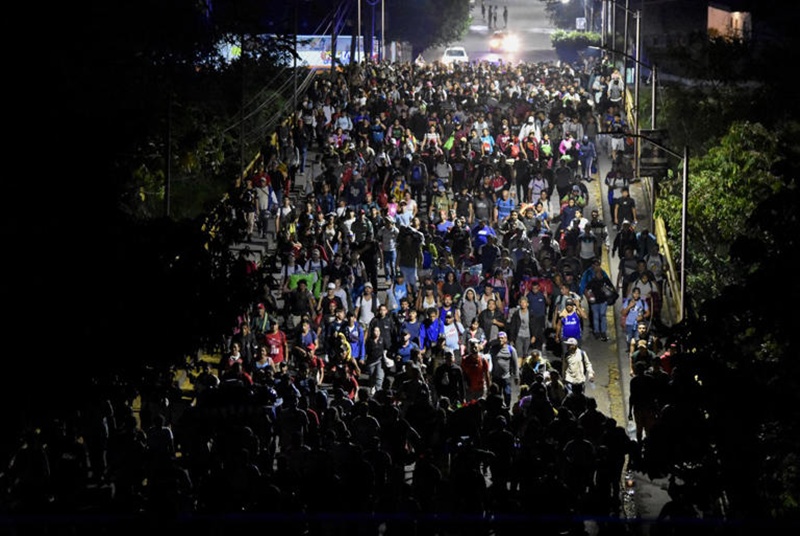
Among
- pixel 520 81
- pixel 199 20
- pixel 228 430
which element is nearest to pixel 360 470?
pixel 228 430

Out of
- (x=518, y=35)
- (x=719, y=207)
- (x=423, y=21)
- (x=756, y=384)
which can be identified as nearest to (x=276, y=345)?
(x=719, y=207)

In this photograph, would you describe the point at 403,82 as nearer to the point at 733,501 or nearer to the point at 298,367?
the point at 298,367

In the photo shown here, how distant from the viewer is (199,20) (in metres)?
35.0

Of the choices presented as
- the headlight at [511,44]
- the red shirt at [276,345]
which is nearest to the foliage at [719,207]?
the red shirt at [276,345]

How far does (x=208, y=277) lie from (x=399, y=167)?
16468 millimetres

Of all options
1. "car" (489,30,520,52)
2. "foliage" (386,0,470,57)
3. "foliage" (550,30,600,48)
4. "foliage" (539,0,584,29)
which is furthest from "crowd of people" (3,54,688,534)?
"foliage" (539,0,584,29)

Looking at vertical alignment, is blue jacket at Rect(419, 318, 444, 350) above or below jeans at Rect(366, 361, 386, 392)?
above

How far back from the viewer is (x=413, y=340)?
79.0ft

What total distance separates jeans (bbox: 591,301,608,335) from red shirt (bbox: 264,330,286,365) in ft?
18.4

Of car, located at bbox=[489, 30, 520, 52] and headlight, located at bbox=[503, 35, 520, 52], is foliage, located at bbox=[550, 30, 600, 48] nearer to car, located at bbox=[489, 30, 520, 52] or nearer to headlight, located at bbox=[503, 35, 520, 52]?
car, located at bbox=[489, 30, 520, 52]

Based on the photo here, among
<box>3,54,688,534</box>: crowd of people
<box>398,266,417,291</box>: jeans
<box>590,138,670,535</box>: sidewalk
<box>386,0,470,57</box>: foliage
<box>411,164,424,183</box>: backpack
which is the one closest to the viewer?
<box>3,54,688,534</box>: crowd of people

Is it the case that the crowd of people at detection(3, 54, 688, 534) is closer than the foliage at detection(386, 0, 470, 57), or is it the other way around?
the crowd of people at detection(3, 54, 688, 534)

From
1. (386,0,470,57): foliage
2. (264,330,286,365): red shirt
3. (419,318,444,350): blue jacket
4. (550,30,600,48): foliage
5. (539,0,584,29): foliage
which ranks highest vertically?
(539,0,584,29): foliage

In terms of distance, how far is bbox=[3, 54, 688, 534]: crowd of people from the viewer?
1574 cm
